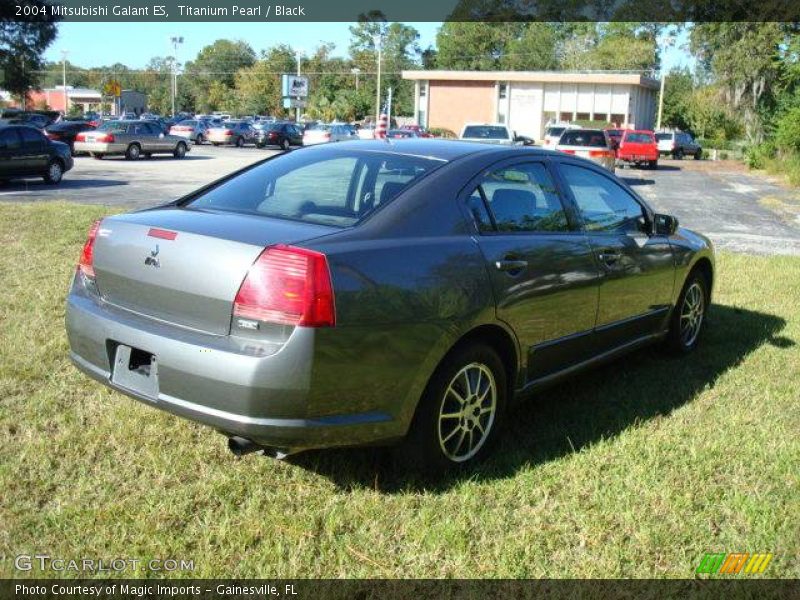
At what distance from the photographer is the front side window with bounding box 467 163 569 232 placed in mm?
4195

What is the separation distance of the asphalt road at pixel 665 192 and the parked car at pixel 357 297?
9.22 metres

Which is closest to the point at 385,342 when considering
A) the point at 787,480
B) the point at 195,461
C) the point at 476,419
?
the point at 476,419

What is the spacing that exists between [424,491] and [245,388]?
1.06 metres

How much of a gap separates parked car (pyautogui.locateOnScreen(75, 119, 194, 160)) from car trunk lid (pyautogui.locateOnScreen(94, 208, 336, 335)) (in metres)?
29.0

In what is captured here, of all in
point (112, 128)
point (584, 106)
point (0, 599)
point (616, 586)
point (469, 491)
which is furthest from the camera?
point (584, 106)

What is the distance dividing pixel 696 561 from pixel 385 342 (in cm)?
157

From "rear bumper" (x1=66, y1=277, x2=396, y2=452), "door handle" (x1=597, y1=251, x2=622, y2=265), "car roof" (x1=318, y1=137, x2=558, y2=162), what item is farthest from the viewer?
"door handle" (x1=597, y1=251, x2=622, y2=265)

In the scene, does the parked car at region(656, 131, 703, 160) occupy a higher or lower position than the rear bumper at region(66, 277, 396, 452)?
higher

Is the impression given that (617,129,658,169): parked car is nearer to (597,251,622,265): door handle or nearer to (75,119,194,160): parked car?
(75,119,194,160): parked car

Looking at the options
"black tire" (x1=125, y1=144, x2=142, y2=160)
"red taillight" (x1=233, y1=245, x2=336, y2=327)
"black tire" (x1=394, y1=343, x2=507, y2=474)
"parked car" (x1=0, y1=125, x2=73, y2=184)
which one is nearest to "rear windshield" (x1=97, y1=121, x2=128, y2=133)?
"black tire" (x1=125, y1=144, x2=142, y2=160)

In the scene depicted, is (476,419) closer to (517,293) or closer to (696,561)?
(517,293)

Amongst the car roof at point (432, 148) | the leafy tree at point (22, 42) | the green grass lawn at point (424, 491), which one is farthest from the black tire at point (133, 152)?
the car roof at point (432, 148)

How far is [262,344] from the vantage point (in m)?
3.24

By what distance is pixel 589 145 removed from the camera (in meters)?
23.9
